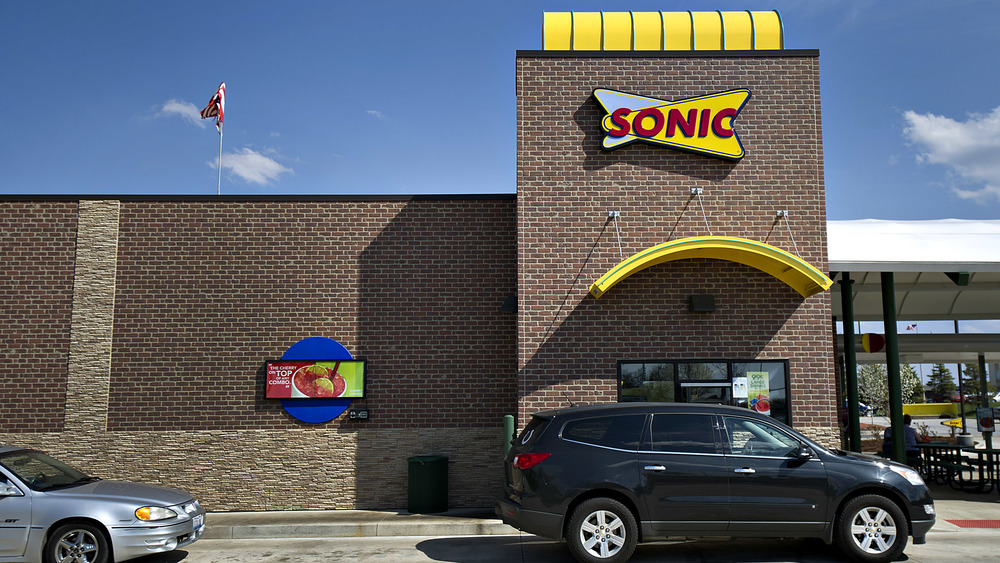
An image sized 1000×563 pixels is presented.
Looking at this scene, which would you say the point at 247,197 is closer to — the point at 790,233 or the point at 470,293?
the point at 470,293

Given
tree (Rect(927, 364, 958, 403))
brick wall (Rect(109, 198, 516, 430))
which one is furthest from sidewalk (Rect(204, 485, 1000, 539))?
tree (Rect(927, 364, 958, 403))

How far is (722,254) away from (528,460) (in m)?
4.86

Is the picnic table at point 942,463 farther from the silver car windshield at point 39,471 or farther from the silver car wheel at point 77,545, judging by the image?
the silver car windshield at point 39,471

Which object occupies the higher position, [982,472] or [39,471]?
[39,471]

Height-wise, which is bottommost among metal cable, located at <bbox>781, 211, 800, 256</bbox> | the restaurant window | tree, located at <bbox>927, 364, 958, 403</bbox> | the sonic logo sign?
tree, located at <bbox>927, 364, 958, 403</bbox>

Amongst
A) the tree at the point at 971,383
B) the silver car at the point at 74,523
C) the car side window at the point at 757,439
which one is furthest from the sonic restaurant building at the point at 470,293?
the tree at the point at 971,383

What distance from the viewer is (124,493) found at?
323 inches

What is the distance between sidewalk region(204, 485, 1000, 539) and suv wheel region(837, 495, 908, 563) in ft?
8.46

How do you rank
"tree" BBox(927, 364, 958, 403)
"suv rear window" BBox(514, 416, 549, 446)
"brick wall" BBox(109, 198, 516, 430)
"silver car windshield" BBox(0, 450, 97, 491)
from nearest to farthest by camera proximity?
"silver car windshield" BBox(0, 450, 97, 491) → "suv rear window" BBox(514, 416, 549, 446) → "brick wall" BBox(109, 198, 516, 430) → "tree" BBox(927, 364, 958, 403)

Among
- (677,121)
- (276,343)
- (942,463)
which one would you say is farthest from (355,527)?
(942,463)

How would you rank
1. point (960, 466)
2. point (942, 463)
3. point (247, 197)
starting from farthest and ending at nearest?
point (942, 463), point (960, 466), point (247, 197)

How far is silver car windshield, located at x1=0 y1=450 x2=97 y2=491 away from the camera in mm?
8039

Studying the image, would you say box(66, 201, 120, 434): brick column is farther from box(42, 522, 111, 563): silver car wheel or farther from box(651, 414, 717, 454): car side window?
box(651, 414, 717, 454): car side window

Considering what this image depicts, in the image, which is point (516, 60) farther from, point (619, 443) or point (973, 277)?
point (973, 277)
